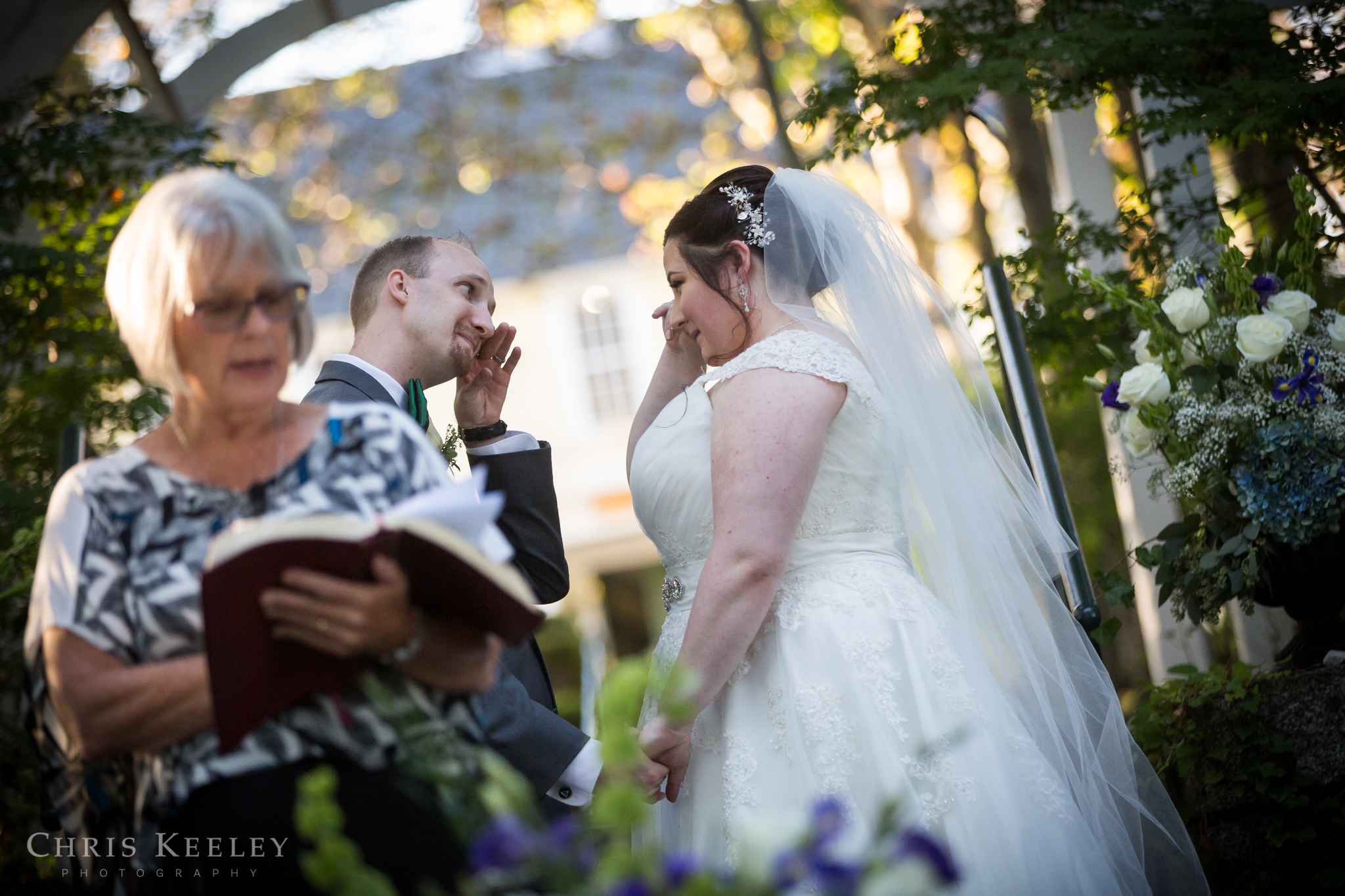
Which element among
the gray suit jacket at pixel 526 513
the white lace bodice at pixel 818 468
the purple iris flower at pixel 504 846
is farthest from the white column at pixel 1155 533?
the purple iris flower at pixel 504 846

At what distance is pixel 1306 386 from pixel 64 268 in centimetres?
399

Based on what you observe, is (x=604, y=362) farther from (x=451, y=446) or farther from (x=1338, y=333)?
(x=1338, y=333)

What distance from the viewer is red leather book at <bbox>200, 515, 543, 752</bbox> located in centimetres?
128

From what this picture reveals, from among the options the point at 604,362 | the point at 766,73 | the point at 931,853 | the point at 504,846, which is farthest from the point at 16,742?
the point at 604,362

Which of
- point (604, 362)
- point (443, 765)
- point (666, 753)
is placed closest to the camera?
point (443, 765)

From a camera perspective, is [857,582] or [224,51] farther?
[224,51]

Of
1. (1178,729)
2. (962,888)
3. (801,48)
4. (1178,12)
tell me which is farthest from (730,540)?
(801,48)

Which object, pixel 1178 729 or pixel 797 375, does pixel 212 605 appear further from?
pixel 1178 729

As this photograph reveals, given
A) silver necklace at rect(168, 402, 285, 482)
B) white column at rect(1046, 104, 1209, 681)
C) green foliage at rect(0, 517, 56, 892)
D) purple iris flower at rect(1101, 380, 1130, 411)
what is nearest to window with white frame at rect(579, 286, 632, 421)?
white column at rect(1046, 104, 1209, 681)

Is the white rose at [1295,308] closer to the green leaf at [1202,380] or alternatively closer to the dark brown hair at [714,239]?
the green leaf at [1202,380]

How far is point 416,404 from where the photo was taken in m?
2.61

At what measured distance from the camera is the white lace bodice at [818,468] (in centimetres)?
242

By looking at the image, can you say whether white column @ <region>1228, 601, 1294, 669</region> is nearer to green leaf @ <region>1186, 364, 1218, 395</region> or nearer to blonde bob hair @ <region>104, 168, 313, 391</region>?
green leaf @ <region>1186, 364, 1218, 395</region>

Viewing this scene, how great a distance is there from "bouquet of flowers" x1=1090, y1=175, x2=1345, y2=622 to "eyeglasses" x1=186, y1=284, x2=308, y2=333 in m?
2.23
